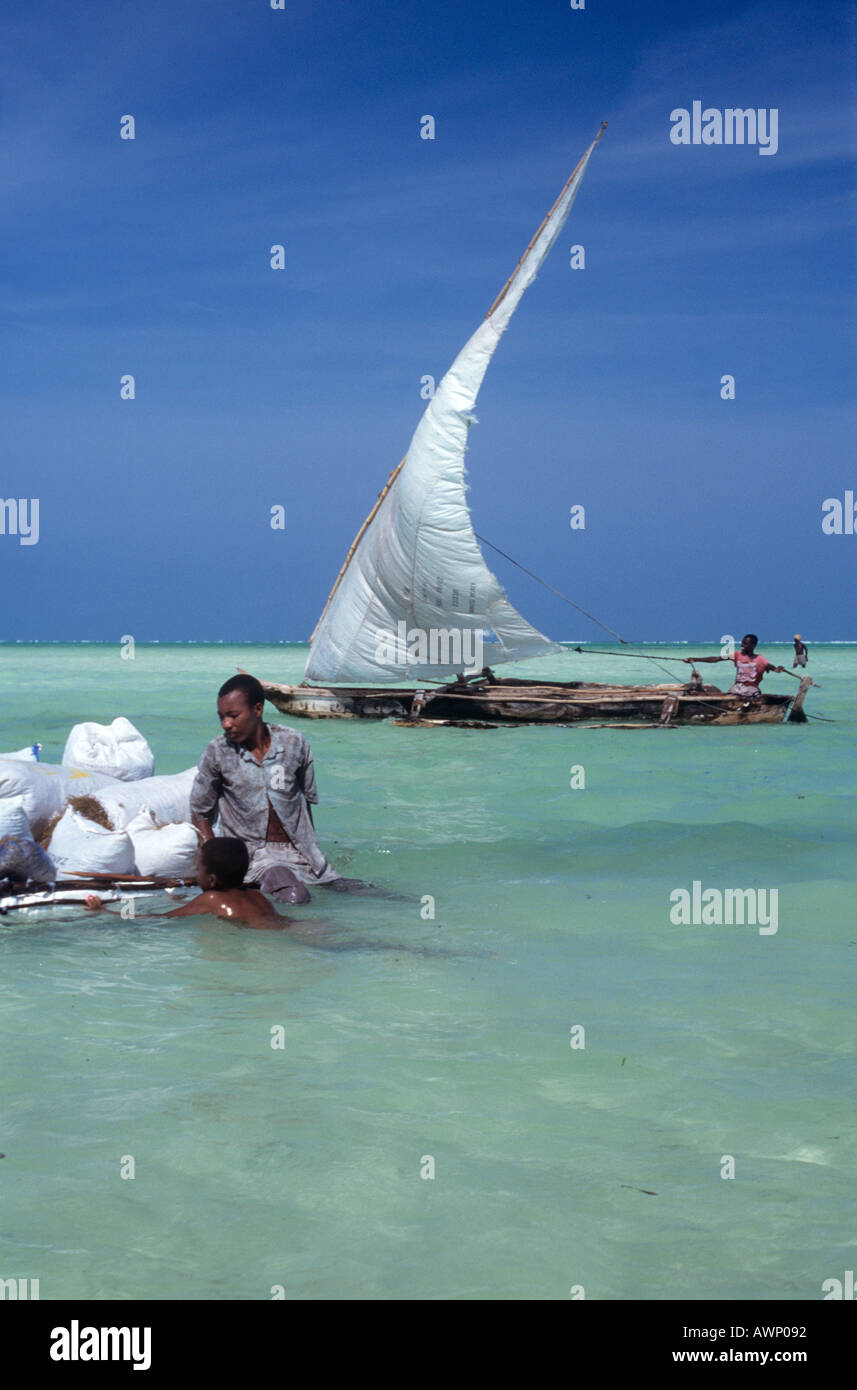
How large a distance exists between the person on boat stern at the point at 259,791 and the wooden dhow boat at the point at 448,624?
1431 cm

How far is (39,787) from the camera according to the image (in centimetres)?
688

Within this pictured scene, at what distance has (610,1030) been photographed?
511cm

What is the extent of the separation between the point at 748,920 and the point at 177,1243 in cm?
470

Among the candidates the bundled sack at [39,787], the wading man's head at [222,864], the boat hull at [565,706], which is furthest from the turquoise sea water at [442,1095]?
the boat hull at [565,706]

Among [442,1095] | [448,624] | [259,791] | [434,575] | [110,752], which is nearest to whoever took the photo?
[442,1095]

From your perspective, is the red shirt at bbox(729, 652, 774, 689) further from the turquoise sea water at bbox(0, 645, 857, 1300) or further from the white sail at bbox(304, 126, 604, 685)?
the turquoise sea water at bbox(0, 645, 857, 1300)

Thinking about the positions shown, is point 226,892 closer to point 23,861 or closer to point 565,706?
point 23,861

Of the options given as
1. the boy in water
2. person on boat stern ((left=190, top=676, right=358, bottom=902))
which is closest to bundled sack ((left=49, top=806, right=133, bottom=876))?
the boy in water

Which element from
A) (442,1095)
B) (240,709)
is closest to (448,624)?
(240,709)

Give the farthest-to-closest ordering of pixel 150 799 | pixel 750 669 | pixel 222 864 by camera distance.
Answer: pixel 750 669 → pixel 150 799 → pixel 222 864

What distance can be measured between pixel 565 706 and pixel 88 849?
15.1m
